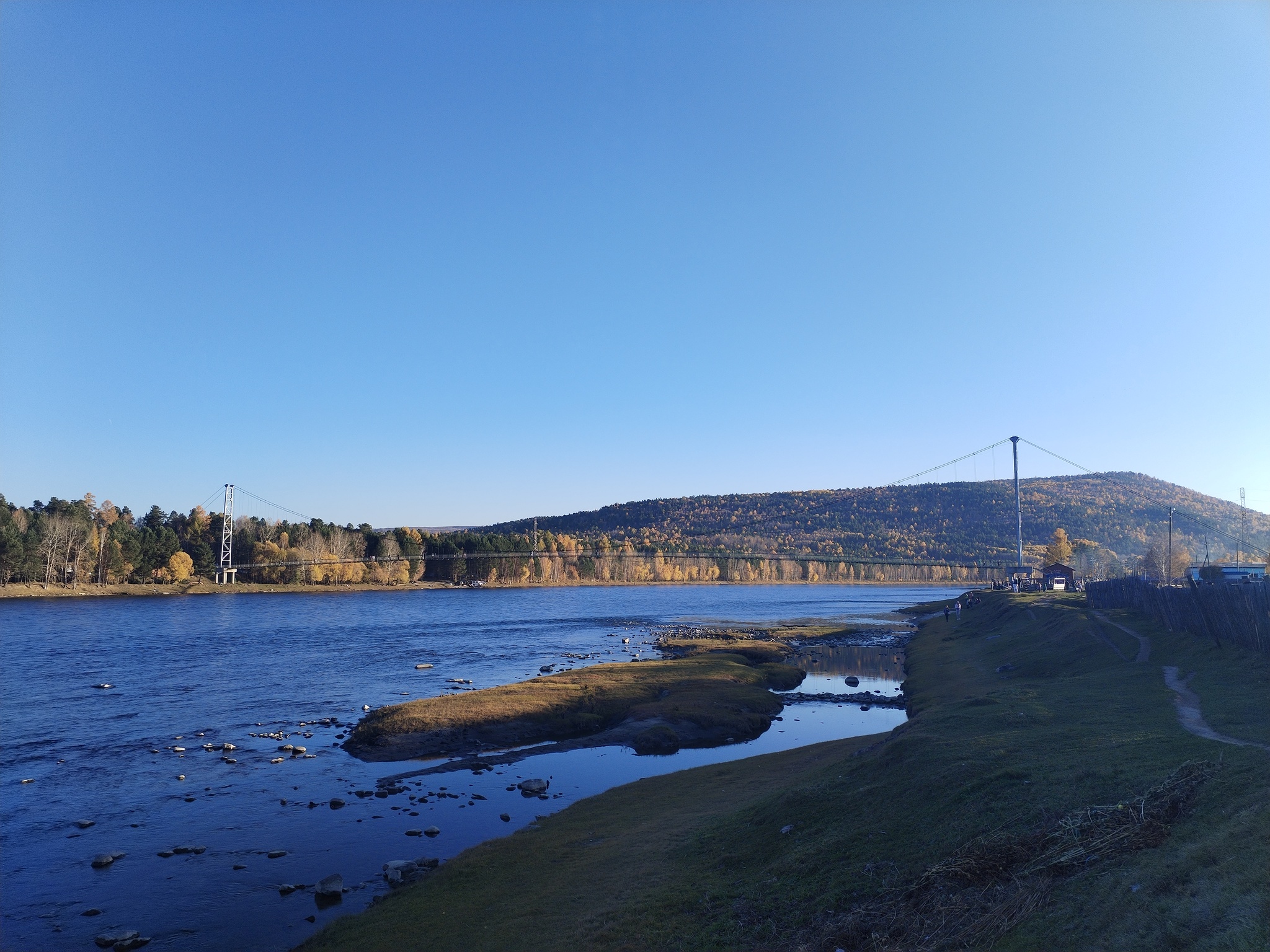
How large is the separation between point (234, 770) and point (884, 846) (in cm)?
2343

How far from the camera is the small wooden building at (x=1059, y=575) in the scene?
87.0 metres

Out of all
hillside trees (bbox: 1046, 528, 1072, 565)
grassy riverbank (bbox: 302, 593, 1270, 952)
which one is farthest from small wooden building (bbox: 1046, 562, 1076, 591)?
grassy riverbank (bbox: 302, 593, 1270, 952)

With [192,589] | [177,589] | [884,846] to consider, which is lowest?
[192,589]

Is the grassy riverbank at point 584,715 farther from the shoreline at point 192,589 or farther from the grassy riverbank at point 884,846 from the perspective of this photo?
the shoreline at point 192,589

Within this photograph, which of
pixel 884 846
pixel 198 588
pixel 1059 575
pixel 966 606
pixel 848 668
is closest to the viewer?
pixel 884 846

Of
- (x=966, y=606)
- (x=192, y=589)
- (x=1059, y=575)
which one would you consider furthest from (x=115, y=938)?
(x=192, y=589)

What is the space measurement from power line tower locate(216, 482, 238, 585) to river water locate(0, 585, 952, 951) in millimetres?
77615

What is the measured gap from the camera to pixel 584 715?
36.5m

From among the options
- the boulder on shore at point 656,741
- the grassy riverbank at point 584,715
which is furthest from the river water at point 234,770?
the grassy riverbank at point 584,715

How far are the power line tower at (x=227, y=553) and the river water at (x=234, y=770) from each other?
77615mm

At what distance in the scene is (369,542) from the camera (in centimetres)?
18688

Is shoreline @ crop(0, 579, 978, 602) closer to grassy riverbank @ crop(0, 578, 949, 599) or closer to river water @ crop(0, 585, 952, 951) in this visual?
grassy riverbank @ crop(0, 578, 949, 599)

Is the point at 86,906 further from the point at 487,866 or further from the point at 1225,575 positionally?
the point at 1225,575

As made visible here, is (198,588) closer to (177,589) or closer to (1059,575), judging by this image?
(177,589)
